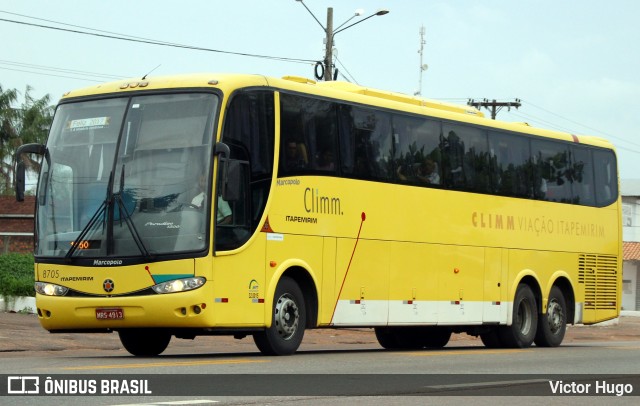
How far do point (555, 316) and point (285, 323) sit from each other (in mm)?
8524

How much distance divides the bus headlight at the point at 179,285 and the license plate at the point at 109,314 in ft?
1.81

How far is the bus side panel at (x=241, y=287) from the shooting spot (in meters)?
16.7

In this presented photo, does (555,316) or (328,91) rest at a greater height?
(328,91)

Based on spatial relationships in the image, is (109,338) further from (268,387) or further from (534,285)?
(268,387)

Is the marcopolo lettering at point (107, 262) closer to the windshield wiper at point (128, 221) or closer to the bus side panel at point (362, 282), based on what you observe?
the windshield wiper at point (128, 221)

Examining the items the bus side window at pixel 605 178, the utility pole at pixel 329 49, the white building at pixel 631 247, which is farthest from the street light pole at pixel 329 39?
the white building at pixel 631 247

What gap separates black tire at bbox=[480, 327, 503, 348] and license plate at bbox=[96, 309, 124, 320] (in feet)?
29.9

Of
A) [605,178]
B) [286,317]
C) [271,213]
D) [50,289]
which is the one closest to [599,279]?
[605,178]

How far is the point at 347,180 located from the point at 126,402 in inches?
367

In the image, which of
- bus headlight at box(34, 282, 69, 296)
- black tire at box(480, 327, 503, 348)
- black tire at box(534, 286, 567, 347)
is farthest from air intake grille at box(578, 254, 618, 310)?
bus headlight at box(34, 282, 69, 296)

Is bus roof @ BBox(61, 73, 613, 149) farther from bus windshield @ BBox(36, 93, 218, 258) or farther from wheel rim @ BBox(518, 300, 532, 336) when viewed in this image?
wheel rim @ BBox(518, 300, 532, 336)

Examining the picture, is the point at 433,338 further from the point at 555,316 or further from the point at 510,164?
the point at 510,164

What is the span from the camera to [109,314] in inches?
661

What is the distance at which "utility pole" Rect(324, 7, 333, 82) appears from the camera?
119 feet
